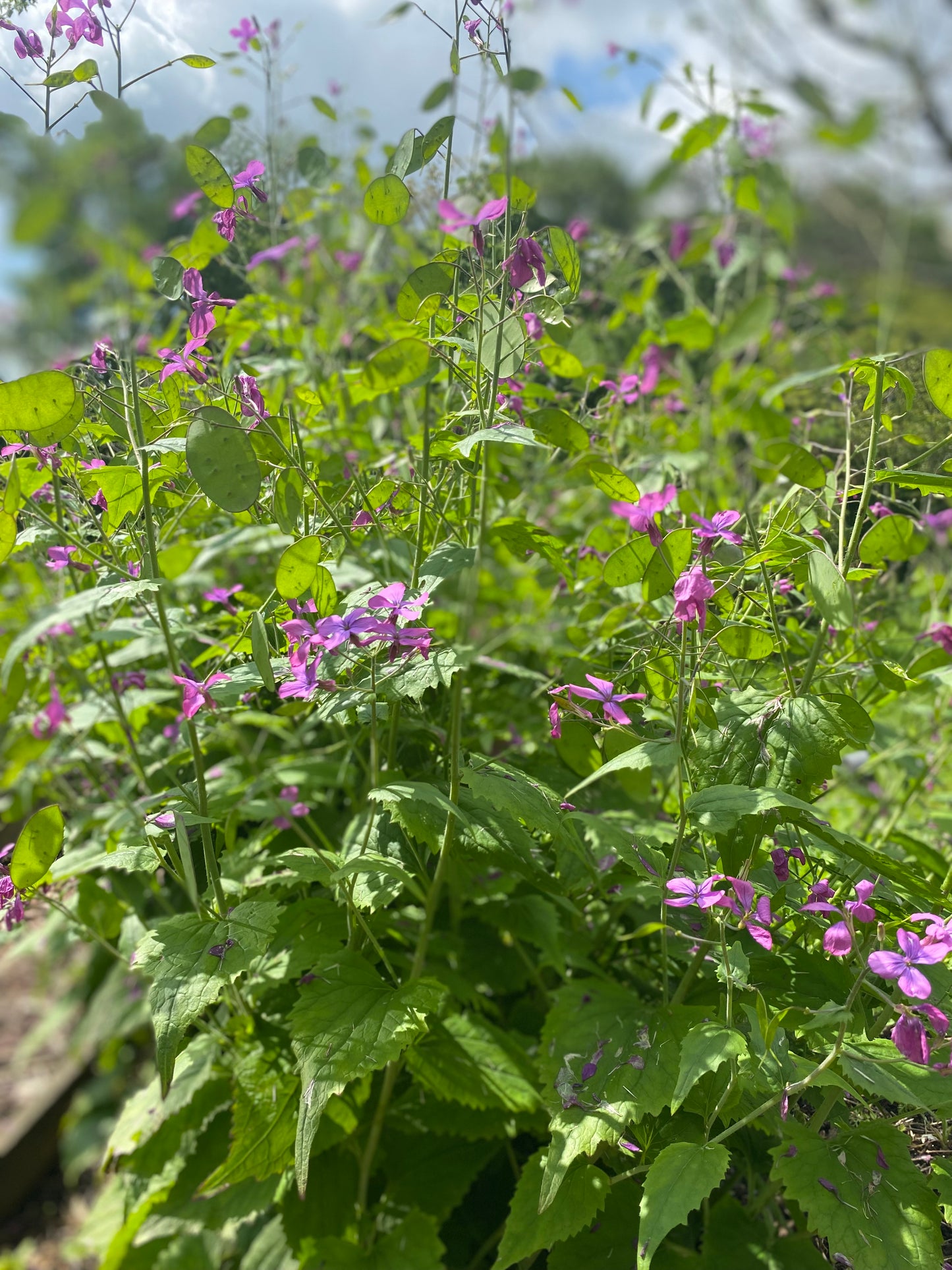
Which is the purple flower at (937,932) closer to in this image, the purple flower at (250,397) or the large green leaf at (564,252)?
the large green leaf at (564,252)

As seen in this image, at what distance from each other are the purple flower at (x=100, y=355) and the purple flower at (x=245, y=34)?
79cm

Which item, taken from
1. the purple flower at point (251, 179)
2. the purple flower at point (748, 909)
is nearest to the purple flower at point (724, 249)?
the purple flower at point (251, 179)

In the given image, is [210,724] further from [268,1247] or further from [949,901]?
[949,901]

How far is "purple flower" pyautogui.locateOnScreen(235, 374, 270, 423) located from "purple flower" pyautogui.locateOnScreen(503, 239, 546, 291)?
0.37 metres

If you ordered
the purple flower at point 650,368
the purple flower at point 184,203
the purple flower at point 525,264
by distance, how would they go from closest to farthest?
the purple flower at point 525,264, the purple flower at point 184,203, the purple flower at point 650,368

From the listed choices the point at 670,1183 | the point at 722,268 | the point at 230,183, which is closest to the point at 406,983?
the point at 670,1183

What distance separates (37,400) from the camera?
3.18ft

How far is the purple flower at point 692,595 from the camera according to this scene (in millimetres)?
940

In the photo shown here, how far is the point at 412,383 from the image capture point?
900mm

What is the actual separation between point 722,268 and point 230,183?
5.58 feet

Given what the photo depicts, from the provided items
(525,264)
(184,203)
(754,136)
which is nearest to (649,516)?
(525,264)

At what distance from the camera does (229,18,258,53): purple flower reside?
65.6 inches

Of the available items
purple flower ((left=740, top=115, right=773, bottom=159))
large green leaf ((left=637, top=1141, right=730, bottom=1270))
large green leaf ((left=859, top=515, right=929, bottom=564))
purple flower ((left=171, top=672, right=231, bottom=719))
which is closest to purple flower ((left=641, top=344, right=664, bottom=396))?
purple flower ((left=740, top=115, right=773, bottom=159))

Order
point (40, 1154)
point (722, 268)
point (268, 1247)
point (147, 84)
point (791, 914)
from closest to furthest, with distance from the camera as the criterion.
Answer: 1. point (791, 914)
2. point (147, 84)
3. point (268, 1247)
4. point (722, 268)
5. point (40, 1154)
